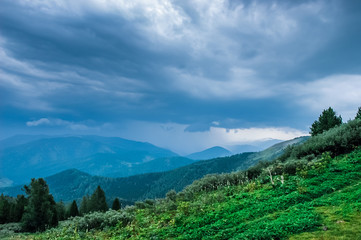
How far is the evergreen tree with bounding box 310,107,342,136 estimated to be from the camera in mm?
48750

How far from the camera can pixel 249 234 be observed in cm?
966

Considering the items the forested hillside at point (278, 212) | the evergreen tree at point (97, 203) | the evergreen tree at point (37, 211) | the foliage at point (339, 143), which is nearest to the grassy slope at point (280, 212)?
the forested hillside at point (278, 212)

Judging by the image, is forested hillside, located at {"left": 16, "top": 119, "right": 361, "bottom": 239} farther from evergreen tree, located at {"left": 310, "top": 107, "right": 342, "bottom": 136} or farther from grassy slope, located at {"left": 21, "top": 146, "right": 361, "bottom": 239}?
evergreen tree, located at {"left": 310, "top": 107, "right": 342, "bottom": 136}

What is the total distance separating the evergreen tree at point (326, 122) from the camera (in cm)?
4875

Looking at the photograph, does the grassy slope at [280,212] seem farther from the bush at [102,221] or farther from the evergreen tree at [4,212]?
the evergreen tree at [4,212]

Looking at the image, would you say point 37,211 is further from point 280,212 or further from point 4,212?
point 280,212

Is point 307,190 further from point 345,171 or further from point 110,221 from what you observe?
point 110,221

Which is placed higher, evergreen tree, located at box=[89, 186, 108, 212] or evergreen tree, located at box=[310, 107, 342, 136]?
evergreen tree, located at box=[310, 107, 342, 136]

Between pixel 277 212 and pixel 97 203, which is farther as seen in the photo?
pixel 97 203

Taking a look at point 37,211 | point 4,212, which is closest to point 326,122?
point 37,211

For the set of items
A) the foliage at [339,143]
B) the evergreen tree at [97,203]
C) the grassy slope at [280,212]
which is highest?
the foliage at [339,143]

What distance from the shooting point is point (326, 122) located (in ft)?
165

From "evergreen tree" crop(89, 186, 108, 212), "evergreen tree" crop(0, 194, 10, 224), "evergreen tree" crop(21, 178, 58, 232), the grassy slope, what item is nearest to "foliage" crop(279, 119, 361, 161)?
the grassy slope

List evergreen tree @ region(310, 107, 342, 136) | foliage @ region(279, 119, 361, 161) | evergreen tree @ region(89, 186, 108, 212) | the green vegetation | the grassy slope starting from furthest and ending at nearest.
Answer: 1. evergreen tree @ region(89, 186, 108, 212)
2. evergreen tree @ region(310, 107, 342, 136)
3. foliage @ region(279, 119, 361, 161)
4. the green vegetation
5. the grassy slope
